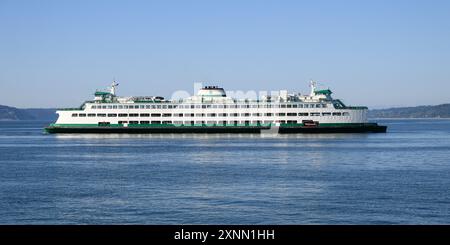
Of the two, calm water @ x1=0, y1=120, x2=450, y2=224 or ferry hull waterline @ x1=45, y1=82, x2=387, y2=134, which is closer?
calm water @ x1=0, y1=120, x2=450, y2=224

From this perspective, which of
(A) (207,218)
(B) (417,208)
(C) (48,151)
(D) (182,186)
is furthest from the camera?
(C) (48,151)

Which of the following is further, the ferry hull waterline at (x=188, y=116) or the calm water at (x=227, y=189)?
the ferry hull waterline at (x=188, y=116)

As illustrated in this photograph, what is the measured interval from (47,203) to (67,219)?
4832 mm

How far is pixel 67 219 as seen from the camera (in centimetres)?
2756

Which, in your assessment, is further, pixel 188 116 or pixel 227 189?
pixel 188 116

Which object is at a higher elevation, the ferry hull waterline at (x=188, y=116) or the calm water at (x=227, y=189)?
the ferry hull waterline at (x=188, y=116)

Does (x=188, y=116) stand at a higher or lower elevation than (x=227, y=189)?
higher

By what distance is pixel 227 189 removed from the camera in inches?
1446

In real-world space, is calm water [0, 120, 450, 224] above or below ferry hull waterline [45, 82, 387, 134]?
below

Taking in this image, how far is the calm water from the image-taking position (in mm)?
28000

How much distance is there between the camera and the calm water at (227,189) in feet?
91.9
